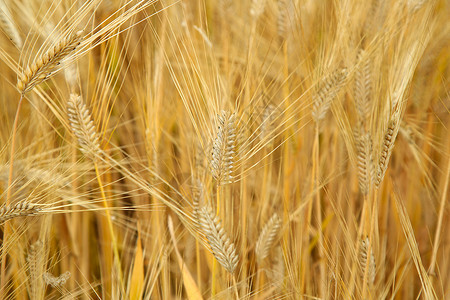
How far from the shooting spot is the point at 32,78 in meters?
0.56

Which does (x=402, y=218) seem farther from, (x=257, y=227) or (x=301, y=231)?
(x=257, y=227)

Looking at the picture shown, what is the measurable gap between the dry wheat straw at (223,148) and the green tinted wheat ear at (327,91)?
0.22 metres

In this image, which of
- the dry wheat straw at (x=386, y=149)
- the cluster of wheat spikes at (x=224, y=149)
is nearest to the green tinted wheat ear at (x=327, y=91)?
the cluster of wheat spikes at (x=224, y=149)

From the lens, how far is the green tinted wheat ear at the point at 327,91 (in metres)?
0.71

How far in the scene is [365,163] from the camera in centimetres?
67

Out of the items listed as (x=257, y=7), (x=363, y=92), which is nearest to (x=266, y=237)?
(x=363, y=92)

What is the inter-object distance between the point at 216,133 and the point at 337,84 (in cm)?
25

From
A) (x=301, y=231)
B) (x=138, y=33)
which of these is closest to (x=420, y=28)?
(x=301, y=231)

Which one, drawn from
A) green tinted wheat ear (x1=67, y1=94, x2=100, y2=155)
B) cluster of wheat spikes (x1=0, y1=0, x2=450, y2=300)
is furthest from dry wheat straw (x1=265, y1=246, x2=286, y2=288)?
green tinted wheat ear (x1=67, y1=94, x2=100, y2=155)

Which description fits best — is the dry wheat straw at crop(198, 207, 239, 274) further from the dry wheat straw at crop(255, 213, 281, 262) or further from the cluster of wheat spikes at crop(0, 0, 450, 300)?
the dry wheat straw at crop(255, 213, 281, 262)

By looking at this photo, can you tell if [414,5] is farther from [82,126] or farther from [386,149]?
[82,126]

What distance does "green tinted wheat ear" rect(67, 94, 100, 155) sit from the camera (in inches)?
25.0

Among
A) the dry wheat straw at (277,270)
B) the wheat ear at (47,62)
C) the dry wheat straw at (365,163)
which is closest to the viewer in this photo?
the wheat ear at (47,62)

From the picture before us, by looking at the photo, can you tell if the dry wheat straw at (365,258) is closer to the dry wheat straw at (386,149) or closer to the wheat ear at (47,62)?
the dry wheat straw at (386,149)
